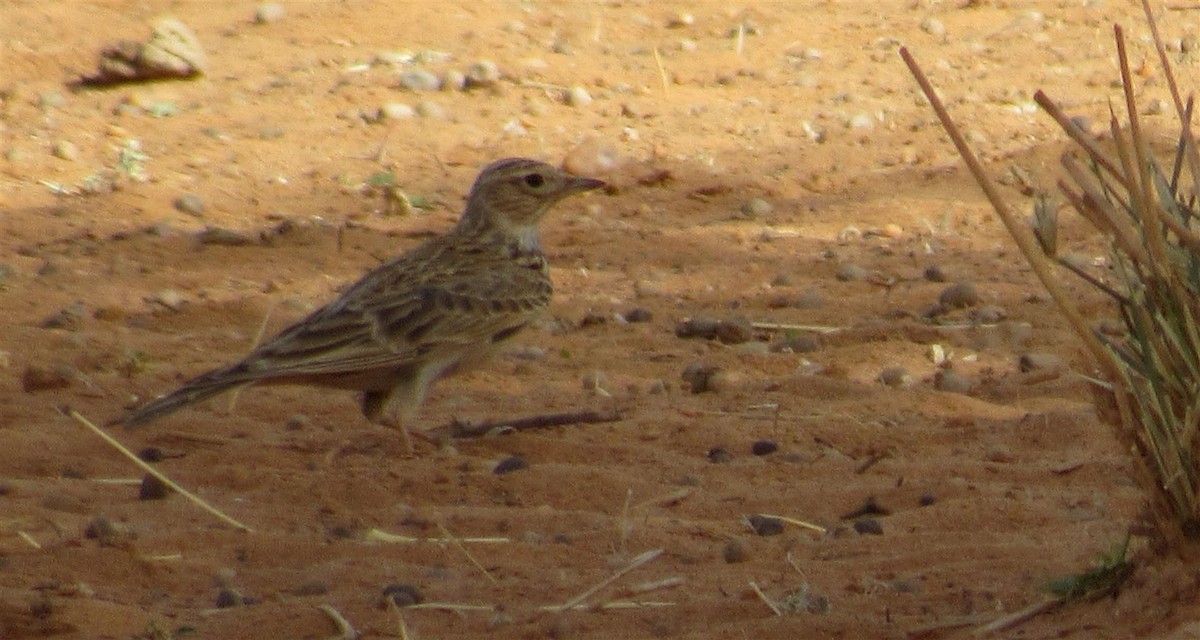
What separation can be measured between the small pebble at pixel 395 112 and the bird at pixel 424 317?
3194 mm

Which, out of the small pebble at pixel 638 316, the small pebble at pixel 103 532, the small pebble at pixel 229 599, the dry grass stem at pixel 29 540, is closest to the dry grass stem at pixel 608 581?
the small pebble at pixel 229 599

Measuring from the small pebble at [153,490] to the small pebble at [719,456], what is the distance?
1.47m

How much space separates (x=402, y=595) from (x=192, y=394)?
1.30 m

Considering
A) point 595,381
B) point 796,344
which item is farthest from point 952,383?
point 595,381

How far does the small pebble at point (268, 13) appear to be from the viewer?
11.6 metres

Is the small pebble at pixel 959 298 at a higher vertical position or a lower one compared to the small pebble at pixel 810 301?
higher

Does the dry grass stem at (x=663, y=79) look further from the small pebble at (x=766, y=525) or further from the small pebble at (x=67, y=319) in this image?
the small pebble at (x=766, y=525)

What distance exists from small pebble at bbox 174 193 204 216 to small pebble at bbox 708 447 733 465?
12.5ft

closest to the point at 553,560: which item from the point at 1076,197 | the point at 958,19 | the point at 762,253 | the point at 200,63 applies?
the point at 1076,197

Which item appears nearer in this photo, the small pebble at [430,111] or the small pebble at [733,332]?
the small pebble at [733,332]

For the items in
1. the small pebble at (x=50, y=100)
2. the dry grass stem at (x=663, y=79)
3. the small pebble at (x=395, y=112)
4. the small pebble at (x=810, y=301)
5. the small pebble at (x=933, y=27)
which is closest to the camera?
the small pebble at (x=810, y=301)

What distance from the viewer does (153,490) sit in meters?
4.80

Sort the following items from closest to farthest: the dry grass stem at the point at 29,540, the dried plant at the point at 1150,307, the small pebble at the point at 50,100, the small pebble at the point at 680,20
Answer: the dried plant at the point at 1150,307
the dry grass stem at the point at 29,540
the small pebble at the point at 50,100
the small pebble at the point at 680,20

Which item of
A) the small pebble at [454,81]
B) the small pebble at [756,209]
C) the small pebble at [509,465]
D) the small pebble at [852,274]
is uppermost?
the small pebble at [509,465]
